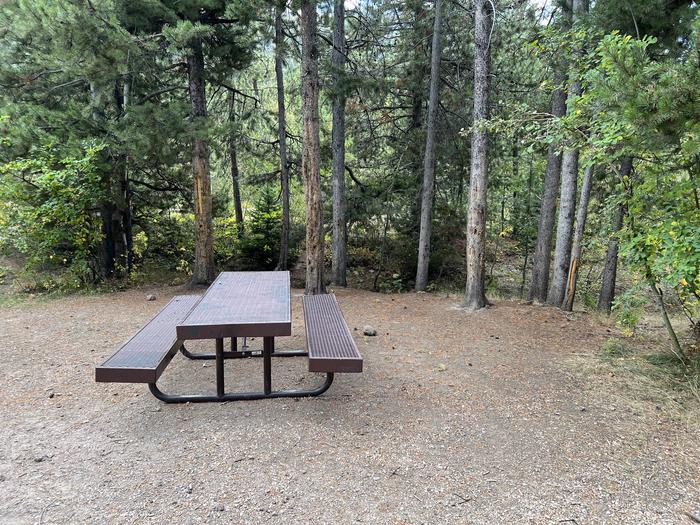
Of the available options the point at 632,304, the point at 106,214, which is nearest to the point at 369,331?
the point at 632,304

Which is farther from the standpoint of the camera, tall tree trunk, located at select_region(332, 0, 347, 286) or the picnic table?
tall tree trunk, located at select_region(332, 0, 347, 286)

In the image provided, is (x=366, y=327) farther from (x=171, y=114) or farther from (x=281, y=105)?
(x=281, y=105)

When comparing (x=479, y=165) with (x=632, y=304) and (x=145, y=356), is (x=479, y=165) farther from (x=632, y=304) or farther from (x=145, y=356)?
(x=145, y=356)

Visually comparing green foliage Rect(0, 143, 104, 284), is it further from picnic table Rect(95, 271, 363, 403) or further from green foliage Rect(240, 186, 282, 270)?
picnic table Rect(95, 271, 363, 403)

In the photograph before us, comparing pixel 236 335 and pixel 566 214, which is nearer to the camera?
pixel 236 335

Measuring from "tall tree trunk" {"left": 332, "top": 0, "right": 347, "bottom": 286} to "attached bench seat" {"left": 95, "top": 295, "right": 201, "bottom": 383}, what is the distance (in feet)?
18.4

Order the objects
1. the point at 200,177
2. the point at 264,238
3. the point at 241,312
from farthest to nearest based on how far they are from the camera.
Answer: the point at 264,238 < the point at 200,177 < the point at 241,312

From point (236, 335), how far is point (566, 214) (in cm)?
587

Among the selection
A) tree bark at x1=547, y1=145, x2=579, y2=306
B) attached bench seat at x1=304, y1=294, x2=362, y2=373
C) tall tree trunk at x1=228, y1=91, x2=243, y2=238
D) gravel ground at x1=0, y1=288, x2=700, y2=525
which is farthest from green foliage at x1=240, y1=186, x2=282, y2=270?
tree bark at x1=547, y1=145, x2=579, y2=306

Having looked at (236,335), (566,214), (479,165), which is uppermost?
(479,165)

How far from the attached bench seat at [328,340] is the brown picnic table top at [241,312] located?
0.28m

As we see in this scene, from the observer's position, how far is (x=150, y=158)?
8.04 meters

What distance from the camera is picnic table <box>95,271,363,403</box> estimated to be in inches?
110

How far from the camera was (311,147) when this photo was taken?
6.95 metres
